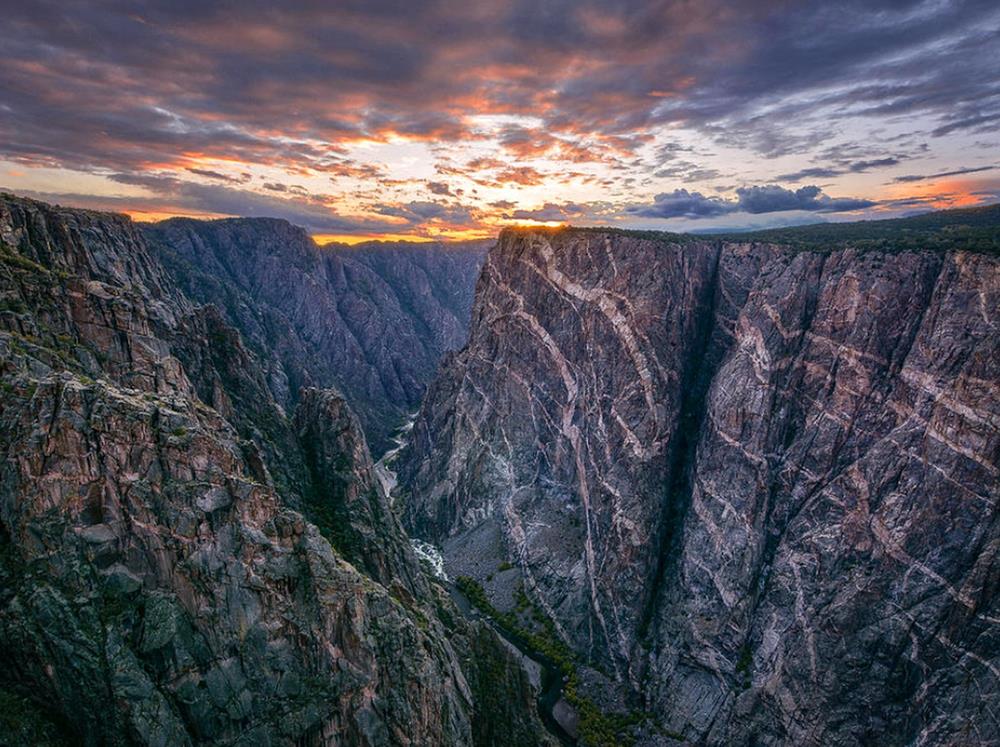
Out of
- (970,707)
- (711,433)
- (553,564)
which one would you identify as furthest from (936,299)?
(553,564)

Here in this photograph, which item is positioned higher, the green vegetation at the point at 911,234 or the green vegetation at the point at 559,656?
the green vegetation at the point at 911,234

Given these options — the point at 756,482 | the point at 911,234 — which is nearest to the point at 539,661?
the point at 756,482

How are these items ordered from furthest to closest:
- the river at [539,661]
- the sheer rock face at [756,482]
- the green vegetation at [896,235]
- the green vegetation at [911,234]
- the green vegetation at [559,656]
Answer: the river at [539,661] → the green vegetation at [559,656] → the green vegetation at [896,235] → the green vegetation at [911,234] → the sheer rock face at [756,482]

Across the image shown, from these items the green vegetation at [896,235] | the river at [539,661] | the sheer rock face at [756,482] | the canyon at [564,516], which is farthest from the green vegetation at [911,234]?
the river at [539,661]

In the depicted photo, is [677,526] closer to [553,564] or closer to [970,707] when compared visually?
[553,564]

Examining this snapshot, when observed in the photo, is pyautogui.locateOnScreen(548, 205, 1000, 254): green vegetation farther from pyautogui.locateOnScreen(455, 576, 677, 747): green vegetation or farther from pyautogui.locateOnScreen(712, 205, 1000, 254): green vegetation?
pyautogui.locateOnScreen(455, 576, 677, 747): green vegetation

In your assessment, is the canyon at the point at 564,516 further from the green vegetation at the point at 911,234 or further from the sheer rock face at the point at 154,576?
the green vegetation at the point at 911,234
